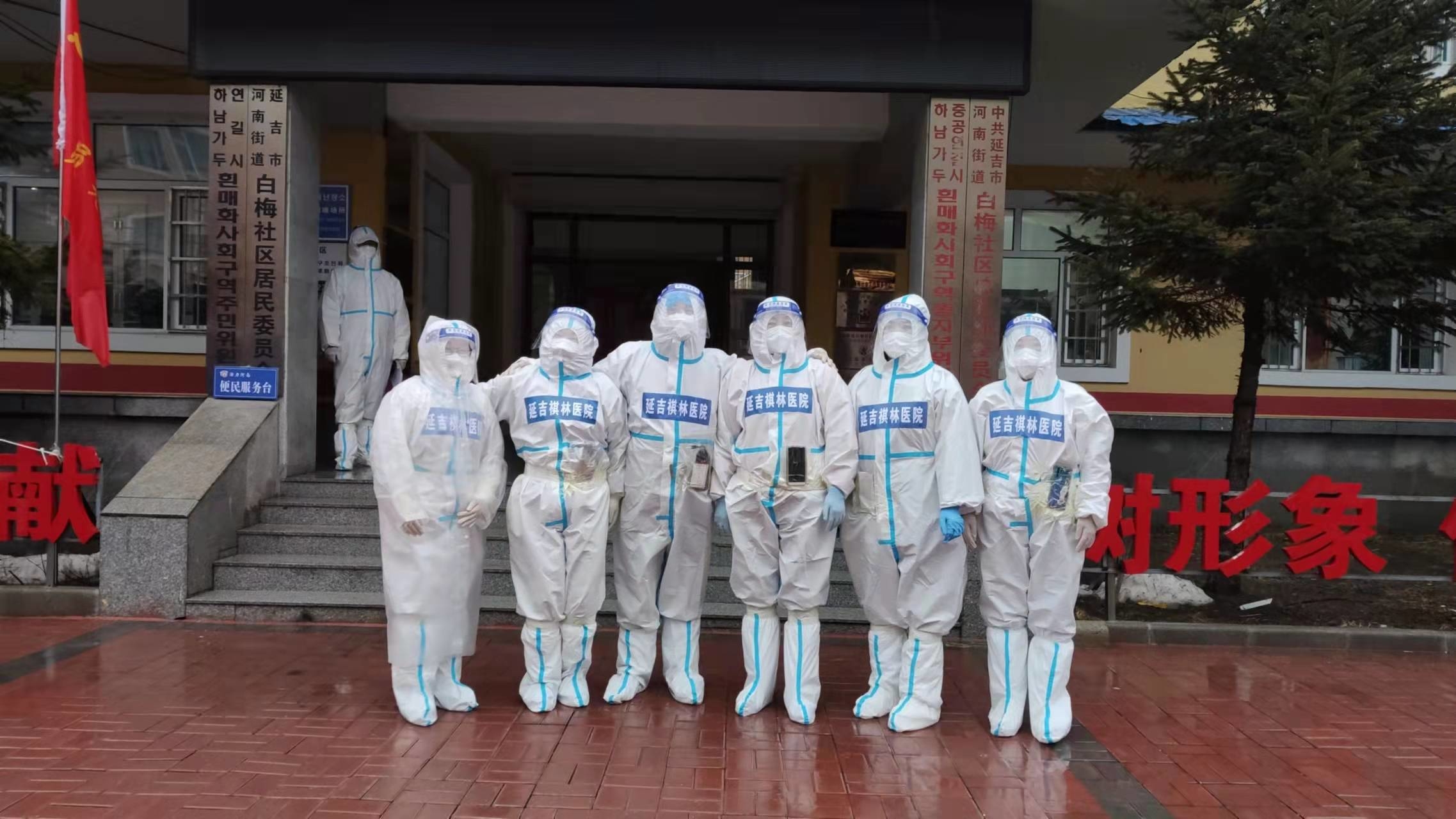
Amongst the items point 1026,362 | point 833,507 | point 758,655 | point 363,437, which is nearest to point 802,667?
point 758,655

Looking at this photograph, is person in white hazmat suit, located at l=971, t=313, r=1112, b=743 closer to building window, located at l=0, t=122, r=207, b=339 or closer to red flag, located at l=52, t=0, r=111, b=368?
red flag, located at l=52, t=0, r=111, b=368

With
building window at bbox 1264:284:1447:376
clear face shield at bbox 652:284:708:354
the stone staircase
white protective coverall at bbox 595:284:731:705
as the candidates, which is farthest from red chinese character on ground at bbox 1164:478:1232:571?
building window at bbox 1264:284:1447:376

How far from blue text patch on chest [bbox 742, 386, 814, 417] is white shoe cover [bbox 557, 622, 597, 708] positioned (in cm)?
129

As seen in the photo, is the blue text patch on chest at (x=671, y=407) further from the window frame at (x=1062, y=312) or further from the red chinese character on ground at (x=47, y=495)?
the window frame at (x=1062, y=312)

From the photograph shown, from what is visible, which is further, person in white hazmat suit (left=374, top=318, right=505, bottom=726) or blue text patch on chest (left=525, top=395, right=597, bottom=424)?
blue text patch on chest (left=525, top=395, right=597, bottom=424)

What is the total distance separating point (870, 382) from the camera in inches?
193

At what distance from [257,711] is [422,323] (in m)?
6.11

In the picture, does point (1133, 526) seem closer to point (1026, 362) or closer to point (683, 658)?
point (1026, 362)

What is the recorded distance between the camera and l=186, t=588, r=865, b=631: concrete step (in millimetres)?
6410

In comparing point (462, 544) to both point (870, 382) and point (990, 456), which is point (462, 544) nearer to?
point (870, 382)

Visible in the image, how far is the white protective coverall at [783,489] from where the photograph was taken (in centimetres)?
473

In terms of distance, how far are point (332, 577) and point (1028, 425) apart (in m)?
4.46

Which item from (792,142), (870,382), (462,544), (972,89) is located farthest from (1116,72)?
(462,544)

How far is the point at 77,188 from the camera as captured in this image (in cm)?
675
